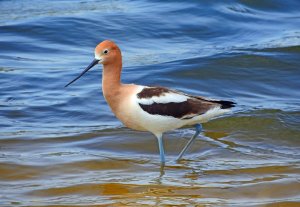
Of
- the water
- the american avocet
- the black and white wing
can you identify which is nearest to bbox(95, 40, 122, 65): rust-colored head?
the american avocet

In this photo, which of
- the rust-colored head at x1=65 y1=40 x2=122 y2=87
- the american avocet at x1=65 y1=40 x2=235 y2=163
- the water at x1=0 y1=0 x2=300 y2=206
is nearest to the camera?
the water at x1=0 y1=0 x2=300 y2=206

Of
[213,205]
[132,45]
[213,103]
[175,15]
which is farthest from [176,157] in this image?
[175,15]

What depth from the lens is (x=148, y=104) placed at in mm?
8484

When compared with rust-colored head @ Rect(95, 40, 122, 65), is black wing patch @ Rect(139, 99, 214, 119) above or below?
below

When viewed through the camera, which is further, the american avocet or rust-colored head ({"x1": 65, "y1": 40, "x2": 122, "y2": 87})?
rust-colored head ({"x1": 65, "y1": 40, "x2": 122, "y2": 87})

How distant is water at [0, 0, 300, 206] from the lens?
7918mm

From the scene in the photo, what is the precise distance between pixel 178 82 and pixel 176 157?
3600 millimetres

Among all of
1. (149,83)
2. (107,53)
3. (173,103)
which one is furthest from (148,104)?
(149,83)

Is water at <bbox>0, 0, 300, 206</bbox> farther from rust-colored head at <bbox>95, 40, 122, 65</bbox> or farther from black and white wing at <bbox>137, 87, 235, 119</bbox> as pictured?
rust-colored head at <bbox>95, 40, 122, 65</bbox>

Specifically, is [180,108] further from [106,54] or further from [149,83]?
[149,83]

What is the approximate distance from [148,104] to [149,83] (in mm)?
4318

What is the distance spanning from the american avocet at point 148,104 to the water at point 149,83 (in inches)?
20.6

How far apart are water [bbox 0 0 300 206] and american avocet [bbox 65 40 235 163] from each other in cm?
52

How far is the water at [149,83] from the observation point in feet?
26.0
